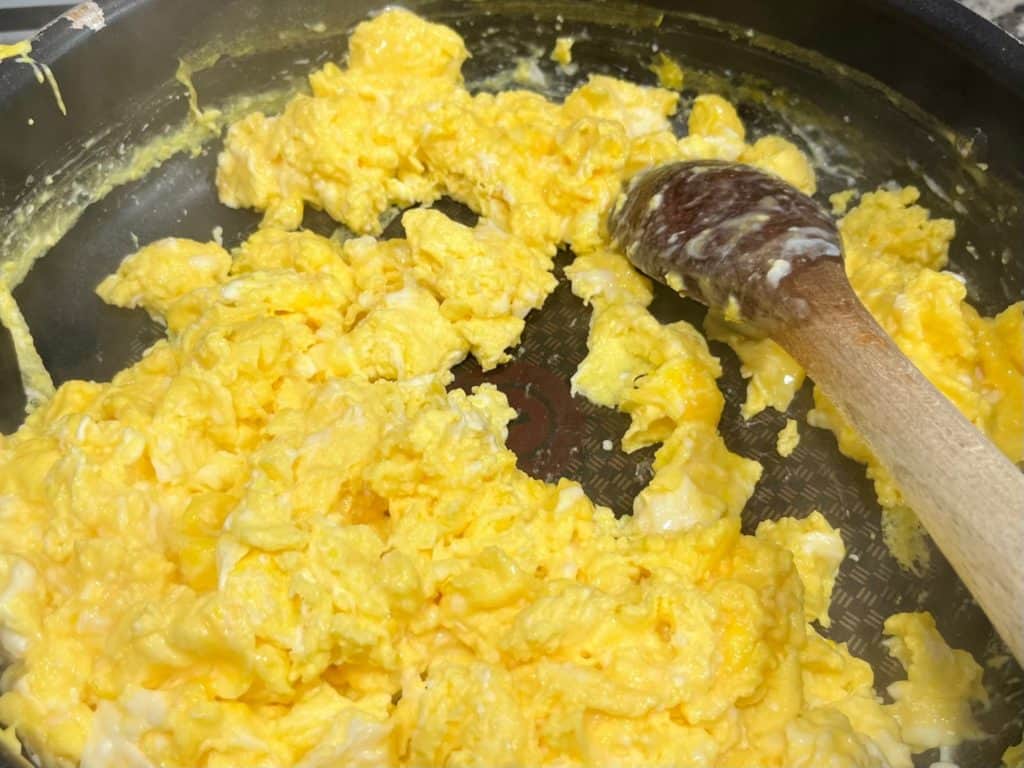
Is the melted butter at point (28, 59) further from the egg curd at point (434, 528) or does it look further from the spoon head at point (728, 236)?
the spoon head at point (728, 236)

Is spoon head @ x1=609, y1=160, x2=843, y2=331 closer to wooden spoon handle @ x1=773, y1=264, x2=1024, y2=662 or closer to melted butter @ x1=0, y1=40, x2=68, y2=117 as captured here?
wooden spoon handle @ x1=773, y1=264, x2=1024, y2=662

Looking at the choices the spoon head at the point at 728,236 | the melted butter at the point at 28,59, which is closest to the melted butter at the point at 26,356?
the melted butter at the point at 28,59

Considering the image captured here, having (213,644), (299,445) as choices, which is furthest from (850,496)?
(213,644)

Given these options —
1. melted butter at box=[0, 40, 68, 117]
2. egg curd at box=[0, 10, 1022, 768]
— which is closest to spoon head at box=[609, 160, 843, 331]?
egg curd at box=[0, 10, 1022, 768]

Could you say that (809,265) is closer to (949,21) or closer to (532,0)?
(949,21)

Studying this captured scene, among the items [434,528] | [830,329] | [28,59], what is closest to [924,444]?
[830,329]

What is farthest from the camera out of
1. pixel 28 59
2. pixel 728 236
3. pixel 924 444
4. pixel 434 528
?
pixel 28 59

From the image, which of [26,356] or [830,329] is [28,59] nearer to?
[26,356]
